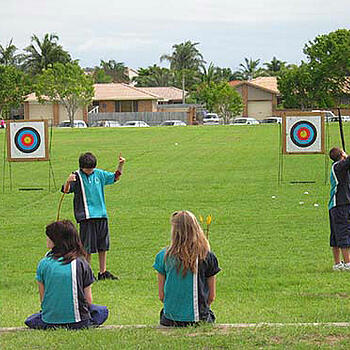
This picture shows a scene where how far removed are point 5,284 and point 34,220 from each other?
19.2 ft

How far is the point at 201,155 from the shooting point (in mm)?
33500

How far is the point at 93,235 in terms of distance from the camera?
9.85 m

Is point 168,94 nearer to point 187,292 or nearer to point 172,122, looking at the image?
point 172,122

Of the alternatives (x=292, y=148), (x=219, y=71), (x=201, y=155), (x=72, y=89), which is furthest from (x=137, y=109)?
(x=292, y=148)

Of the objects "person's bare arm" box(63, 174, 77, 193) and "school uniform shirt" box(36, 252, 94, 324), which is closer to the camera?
"school uniform shirt" box(36, 252, 94, 324)

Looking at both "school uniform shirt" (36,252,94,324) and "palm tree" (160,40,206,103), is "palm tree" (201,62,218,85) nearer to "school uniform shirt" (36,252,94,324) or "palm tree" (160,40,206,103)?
"palm tree" (160,40,206,103)

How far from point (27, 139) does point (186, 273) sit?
16.9m

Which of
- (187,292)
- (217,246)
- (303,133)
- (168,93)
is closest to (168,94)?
(168,93)

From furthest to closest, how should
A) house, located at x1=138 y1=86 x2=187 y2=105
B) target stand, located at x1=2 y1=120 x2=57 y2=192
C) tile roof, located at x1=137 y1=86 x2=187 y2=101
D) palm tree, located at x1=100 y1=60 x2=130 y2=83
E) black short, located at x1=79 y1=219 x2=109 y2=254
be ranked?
palm tree, located at x1=100 y1=60 x2=130 y2=83, tile roof, located at x1=137 y1=86 x2=187 y2=101, house, located at x1=138 y1=86 x2=187 y2=105, target stand, located at x1=2 y1=120 x2=57 y2=192, black short, located at x1=79 y1=219 x2=109 y2=254

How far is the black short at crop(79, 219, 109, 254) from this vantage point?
32.2 feet

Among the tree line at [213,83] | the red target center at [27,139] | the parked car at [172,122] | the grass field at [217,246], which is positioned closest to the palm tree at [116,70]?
the tree line at [213,83]

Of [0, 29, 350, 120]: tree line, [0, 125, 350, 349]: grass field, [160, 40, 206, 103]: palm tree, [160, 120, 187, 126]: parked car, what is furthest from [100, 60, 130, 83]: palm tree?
[0, 125, 350, 349]: grass field

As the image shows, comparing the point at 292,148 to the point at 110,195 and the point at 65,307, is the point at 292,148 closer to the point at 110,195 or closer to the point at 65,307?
the point at 110,195

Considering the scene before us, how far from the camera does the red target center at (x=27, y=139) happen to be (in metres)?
22.8
